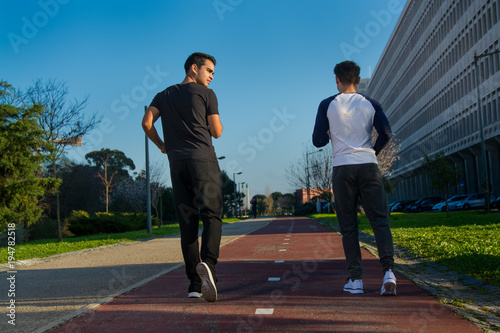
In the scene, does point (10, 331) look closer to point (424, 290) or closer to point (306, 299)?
point (306, 299)

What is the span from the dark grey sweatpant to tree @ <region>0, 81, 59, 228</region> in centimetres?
1201

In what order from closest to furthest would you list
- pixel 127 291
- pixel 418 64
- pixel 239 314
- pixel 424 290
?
pixel 239 314 < pixel 424 290 < pixel 127 291 < pixel 418 64

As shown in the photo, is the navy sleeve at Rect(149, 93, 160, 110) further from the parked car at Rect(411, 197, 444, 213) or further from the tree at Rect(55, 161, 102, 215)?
the parked car at Rect(411, 197, 444, 213)

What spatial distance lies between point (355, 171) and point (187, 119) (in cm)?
156

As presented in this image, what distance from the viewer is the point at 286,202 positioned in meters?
101

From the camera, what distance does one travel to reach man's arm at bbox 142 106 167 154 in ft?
13.2

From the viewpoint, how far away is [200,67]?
13.5 feet

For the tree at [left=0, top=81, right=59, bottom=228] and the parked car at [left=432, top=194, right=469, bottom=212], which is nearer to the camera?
the tree at [left=0, top=81, right=59, bottom=228]

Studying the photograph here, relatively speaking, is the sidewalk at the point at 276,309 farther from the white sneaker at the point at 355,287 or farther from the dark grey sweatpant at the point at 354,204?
the dark grey sweatpant at the point at 354,204

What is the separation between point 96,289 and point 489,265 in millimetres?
4603

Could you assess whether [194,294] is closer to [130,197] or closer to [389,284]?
[389,284]

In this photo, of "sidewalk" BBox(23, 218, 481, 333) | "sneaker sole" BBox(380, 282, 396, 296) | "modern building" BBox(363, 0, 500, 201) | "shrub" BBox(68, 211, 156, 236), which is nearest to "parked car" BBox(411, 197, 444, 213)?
"modern building" BBox(363, 0, 500, 201)

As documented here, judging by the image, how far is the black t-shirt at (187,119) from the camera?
3869 millimetres

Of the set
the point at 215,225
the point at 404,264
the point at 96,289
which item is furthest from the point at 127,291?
the point at 404,264
